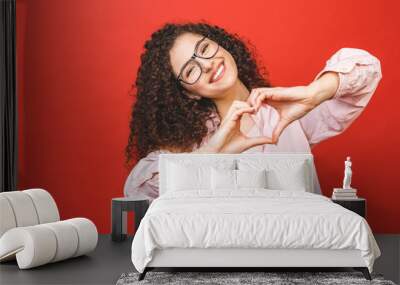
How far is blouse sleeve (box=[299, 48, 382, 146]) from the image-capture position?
22.8 feet

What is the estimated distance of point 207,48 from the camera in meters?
6.96

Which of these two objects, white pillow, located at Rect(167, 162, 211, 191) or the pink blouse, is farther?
the pink blouse

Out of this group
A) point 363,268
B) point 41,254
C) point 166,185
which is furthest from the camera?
point 166,185

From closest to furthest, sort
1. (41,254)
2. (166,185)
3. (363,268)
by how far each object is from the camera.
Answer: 1. (363,268)
2. (41,254)
3. (166,185)

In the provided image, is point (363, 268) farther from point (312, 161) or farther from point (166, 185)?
point (166, 185)

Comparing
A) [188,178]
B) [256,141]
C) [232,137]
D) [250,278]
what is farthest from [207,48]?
[250,278]

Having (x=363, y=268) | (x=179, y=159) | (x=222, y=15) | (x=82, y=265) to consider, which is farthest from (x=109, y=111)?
(x=363, y=268)

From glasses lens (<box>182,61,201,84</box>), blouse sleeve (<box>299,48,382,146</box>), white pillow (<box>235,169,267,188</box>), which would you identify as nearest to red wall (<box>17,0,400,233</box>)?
blouse sleeve (<box>299,48,382,146</box>)

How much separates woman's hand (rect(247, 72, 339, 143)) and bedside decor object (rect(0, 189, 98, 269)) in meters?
2.41

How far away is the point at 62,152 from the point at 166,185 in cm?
129

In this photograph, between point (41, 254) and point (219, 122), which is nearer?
point (41, 254)

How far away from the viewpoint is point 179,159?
673 centimetres

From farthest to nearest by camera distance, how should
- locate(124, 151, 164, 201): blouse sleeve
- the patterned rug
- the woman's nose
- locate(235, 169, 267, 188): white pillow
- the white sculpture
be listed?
locate(124, 151, 164, 201): blouse sleeve
the woman's nose
the white sculpture
locate(235, 169, 267, 188): white pillow
the patterned rug

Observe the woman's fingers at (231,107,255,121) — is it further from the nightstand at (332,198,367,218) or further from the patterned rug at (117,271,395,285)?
the patterned rug at (117,271,395,285)
